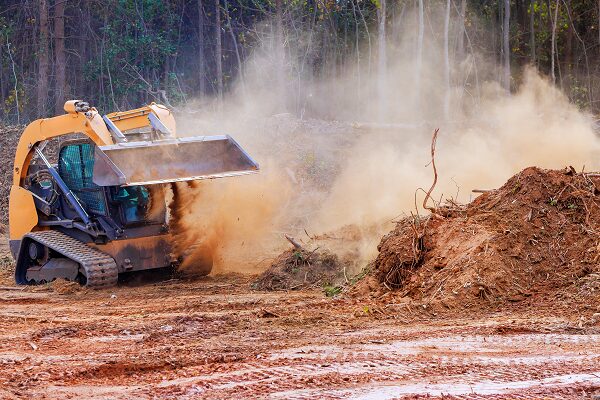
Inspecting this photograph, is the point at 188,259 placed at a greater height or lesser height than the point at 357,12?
lesser

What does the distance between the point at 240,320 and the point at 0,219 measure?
51.0 feet

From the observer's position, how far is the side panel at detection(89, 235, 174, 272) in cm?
1338

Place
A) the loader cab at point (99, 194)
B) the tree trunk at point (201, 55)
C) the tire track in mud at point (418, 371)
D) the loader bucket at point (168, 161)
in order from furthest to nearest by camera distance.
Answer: the tree trunk at point (201, 55)
the loader cab at point (99, 194)
the loader bucket at point (168, 161)
the tire track in mud at point (418, 371)

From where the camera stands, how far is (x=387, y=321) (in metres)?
9.41

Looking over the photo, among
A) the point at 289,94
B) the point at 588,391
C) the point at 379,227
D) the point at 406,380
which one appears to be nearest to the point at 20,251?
the point at 379,227

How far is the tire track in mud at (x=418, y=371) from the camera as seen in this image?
6477mm

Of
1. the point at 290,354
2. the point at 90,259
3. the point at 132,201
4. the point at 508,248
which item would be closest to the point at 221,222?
the point at 132,201

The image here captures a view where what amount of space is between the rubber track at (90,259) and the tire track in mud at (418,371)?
18.8ft

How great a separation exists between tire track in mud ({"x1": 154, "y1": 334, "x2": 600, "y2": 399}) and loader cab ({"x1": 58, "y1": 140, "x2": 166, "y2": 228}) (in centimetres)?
623

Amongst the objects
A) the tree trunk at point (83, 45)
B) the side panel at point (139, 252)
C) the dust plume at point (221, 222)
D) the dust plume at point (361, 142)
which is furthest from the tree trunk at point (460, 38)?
the side panel at point (139, 252)

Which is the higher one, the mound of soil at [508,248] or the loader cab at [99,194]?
the loader cab at [99,194]

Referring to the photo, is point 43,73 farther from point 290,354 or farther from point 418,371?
point 418,371

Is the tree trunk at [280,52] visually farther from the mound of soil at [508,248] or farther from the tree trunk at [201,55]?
the mound of soil at [508,248]

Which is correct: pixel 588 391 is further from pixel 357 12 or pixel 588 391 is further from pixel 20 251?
pixel 357 12
